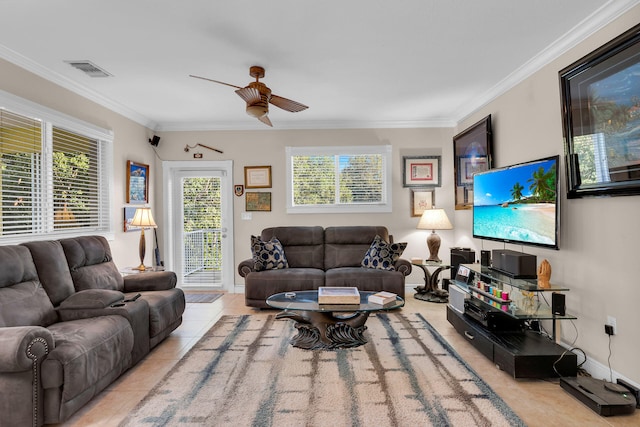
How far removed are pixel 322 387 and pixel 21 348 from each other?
171 cm

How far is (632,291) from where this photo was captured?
7.49 feet

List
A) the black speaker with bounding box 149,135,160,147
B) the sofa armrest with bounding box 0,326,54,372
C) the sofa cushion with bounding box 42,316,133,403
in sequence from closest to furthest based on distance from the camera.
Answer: the sofa armrest with bounding box 0,326,54,372, the sofa cushion with bounding box 42,316,133,403, the black speaker with bounding box 149,135,160,147

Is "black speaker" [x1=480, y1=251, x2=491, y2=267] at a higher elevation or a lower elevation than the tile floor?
higher

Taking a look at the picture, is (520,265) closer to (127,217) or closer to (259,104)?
(259,104)

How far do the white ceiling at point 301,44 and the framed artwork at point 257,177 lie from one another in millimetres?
1194

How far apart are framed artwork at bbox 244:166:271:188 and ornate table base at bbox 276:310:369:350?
253 centimetres

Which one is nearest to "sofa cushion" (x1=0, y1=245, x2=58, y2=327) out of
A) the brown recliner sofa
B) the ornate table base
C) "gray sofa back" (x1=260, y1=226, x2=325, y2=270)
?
the brown recliner sofa

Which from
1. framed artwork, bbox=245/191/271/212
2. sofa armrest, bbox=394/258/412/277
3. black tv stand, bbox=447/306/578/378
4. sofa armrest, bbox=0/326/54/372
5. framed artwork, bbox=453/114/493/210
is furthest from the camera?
framed artwork, bbox=245/191/271/212

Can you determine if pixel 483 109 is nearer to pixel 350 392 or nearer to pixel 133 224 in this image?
pixel 350 392

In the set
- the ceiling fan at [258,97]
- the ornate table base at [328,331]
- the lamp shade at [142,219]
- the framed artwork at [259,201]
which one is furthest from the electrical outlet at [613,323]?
the lamp shade at [142,219]

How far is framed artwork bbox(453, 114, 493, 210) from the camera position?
4180 mm

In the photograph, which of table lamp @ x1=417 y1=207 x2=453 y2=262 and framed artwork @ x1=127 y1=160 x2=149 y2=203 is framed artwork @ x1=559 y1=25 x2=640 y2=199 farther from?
framed artwork @ x1=127 y1=160 x2=149 y2=203

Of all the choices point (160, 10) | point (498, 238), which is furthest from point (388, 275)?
point (160, 10)

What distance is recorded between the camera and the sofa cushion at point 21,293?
236cm
